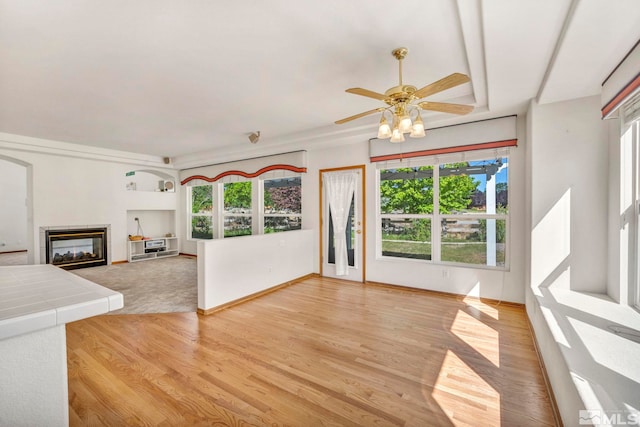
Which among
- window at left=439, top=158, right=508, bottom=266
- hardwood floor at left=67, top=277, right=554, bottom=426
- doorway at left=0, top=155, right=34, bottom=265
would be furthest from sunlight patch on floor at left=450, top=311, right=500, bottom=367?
doorway at left=0, top=155, right=34, bottom=265

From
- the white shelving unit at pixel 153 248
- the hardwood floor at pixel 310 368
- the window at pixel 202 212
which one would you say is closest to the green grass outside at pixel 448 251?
the hardwood floor at pixel 310 368

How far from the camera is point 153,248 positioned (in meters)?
7.28

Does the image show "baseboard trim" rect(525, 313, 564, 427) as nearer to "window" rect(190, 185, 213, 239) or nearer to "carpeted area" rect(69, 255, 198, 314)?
"carpeted area" rect(69, 255, 198, 314)

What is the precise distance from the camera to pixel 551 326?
78.4 inches

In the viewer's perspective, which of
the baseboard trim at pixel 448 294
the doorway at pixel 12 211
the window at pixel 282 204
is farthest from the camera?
the doorway at pixel 12 211

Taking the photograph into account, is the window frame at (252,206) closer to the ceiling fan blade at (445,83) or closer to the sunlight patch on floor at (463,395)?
the ceiling fan blade at (445,83)

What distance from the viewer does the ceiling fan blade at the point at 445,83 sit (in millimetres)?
1897

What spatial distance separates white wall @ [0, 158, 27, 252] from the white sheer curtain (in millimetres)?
9019

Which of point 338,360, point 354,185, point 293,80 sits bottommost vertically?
point 338,360

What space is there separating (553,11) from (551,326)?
2057 mm

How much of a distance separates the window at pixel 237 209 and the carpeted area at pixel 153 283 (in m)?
1.20

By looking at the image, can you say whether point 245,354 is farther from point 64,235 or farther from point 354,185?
point 64,235

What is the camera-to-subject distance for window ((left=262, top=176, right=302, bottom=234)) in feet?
18.4

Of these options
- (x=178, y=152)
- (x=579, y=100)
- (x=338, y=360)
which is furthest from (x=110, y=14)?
(x=178, y=152)
